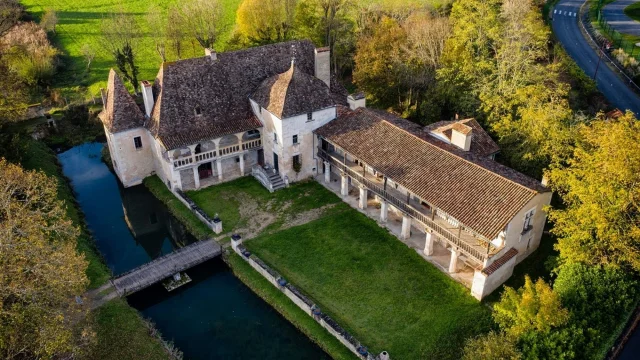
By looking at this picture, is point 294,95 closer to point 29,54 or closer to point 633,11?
point 29,54

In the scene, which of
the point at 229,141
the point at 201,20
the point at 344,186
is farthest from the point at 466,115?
the point at 201,20

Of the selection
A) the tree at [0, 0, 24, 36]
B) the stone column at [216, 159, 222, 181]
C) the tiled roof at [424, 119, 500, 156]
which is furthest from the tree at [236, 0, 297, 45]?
the tiled roof at [424, 119, 500, 156]

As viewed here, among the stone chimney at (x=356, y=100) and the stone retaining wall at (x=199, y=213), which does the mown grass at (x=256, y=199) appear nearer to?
the stone retaining wall at (x=199, y=213)

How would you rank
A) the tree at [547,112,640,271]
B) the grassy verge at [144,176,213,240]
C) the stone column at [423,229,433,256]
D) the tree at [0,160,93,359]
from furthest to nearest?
the grassy verge at [144,176,213,240] < the stone column at [423,229,433,256] < the tree at [547,112,640,271] < the tree at [0,160,93,359]

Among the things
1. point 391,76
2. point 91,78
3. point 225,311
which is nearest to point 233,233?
point 225,311

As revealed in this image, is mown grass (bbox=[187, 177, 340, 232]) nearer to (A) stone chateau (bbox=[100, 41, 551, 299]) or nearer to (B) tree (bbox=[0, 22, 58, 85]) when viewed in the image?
(A) stone chateau (bbox=[100, 41, 551, 299])

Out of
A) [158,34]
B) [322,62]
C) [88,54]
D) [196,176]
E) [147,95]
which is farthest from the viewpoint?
[88,54]
